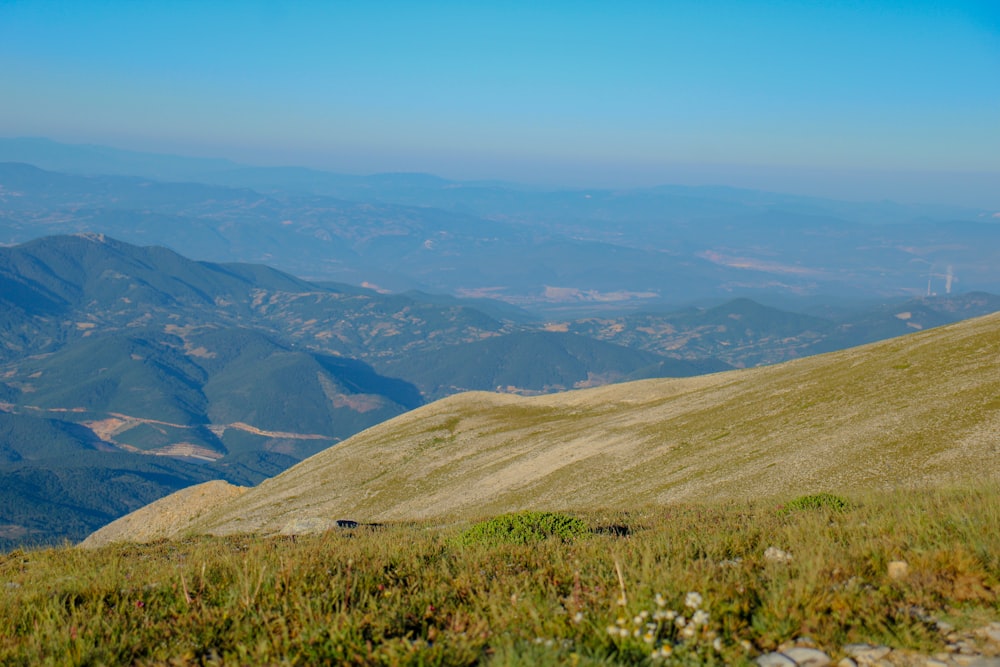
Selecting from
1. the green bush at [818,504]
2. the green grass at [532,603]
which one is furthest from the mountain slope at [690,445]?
the green grass at [532,603]

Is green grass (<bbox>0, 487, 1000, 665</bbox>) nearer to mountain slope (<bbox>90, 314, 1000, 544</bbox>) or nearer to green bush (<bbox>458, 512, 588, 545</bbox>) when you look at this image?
green bush (<bbox>458, 512, 588, 545</bbox>)

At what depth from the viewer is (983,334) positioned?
4659 cm

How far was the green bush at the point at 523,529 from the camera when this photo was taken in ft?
50.7

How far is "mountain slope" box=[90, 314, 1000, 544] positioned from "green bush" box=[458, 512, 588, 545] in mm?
12236

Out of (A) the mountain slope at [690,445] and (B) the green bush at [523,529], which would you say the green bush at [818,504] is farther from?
(B) the green bush at [523,529]

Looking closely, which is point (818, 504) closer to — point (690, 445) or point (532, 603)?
point (532, 603)

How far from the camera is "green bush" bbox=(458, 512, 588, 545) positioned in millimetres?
15461

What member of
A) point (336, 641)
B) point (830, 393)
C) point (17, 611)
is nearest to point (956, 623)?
point (336, 641)

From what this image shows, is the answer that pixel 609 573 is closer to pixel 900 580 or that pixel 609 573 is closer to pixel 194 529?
pixel 900 580

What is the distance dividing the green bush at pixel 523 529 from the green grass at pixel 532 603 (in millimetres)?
2470

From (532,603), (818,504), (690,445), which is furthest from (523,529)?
(690,445)

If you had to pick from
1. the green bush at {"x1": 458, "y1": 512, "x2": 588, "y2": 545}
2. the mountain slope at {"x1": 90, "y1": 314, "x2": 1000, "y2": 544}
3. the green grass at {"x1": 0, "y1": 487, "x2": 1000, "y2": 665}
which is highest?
the green grass at {"x1": 0, "y1": 487, "x2": 1000, "y2": 665}

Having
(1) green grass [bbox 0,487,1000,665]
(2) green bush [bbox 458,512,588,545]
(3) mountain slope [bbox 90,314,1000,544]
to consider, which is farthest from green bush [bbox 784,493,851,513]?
(2) green bush [bbox 458,512,588,545]

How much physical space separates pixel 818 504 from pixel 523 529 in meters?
8.14
